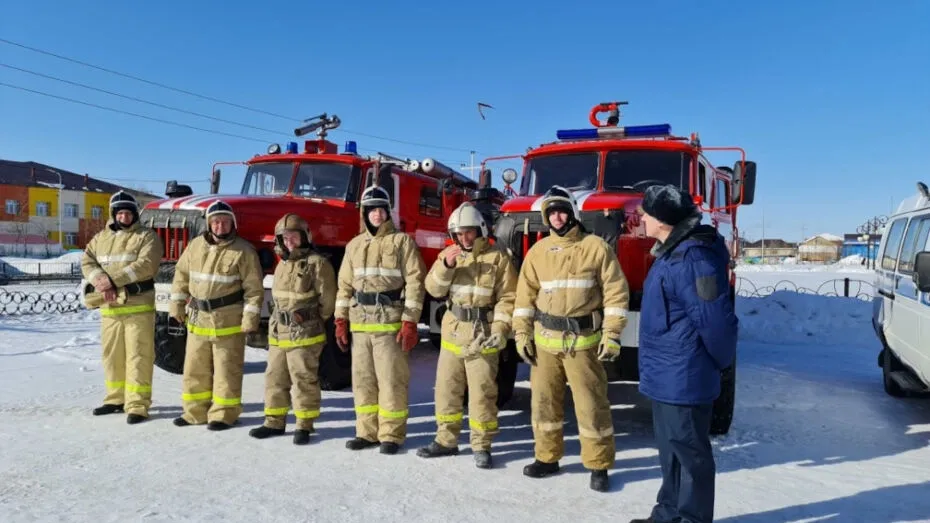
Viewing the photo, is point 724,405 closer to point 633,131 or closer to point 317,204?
point 633,131

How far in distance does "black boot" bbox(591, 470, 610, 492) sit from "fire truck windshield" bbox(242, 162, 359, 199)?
4.35 metres

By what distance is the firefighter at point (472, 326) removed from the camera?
425 centimetres

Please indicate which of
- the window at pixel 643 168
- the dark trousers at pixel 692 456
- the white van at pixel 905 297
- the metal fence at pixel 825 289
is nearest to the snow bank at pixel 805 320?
the metal fence at pixel 825 289

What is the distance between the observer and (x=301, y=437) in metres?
4.64

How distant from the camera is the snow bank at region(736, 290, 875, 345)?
10.6m

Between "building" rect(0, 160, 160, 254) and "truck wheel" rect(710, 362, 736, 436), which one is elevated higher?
"building" rect(0, 160, 160, 254)

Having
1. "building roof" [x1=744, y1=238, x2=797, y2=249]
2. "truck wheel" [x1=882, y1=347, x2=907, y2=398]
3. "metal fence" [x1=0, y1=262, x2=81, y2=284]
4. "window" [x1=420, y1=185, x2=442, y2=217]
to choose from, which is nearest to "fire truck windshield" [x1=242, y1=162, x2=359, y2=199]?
"window" [x1=420, y1=185, x2=442, y2=217]

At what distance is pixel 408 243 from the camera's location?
15.1ft

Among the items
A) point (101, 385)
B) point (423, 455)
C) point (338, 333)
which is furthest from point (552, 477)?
point (101, 385)

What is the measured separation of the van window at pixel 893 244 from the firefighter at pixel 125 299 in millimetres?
6968

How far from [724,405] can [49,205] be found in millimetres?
52669

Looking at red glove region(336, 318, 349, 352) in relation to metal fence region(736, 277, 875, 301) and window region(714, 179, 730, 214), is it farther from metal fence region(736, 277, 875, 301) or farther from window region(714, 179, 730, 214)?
metal fence region(736, 277, 875, 301)

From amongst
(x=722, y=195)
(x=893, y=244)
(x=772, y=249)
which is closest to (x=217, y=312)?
(x=722, y=195)

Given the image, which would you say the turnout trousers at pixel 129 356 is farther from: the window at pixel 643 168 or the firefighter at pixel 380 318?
the window at pixel 643 168
